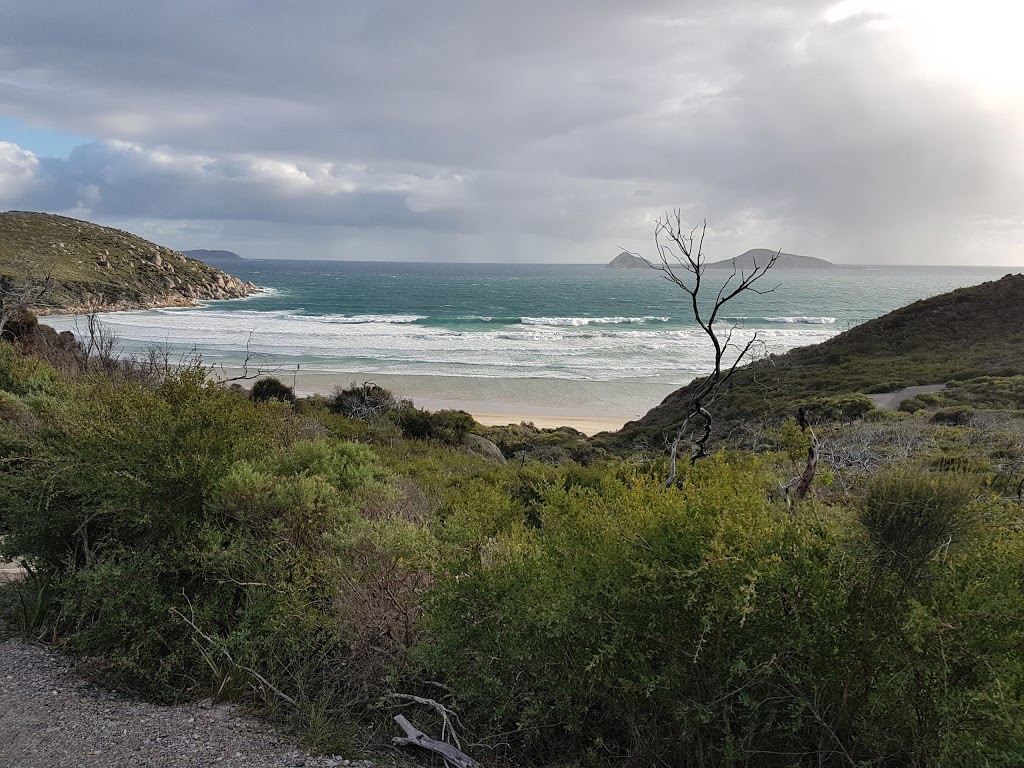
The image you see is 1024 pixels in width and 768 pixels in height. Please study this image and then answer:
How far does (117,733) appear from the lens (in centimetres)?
360

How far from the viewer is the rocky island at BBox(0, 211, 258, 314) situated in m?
55.0

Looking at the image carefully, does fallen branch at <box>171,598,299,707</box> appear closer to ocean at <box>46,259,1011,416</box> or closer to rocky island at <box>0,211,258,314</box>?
ocean at <box>46,259,1011,416</box>

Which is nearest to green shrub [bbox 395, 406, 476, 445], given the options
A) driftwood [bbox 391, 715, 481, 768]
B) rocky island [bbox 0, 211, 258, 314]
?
driftwood [bbox 391, 715, 481, 768]

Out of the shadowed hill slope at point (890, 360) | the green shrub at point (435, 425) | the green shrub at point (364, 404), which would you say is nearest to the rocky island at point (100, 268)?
the green shrub at point (364, 404)

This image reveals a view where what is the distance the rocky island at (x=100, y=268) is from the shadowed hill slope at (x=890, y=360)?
44363 mm

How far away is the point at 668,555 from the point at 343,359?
36.7 meters

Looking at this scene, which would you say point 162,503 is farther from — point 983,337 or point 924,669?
point 983,337

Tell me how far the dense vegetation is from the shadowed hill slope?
14.6m

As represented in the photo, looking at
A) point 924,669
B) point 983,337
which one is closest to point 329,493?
point 924,669

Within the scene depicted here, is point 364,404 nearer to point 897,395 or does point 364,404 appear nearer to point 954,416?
point 954,416

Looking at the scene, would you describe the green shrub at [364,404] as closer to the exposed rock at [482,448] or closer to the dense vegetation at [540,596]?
the exposed rock at [482,448]

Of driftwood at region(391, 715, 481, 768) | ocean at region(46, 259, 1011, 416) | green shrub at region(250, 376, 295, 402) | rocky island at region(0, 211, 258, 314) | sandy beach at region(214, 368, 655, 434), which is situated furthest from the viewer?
rocky island at region(0, 211, 258, 314)

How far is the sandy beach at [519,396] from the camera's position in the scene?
2544 cm

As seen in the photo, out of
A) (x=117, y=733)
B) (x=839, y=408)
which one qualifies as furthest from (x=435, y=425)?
(x=117, y=733)
